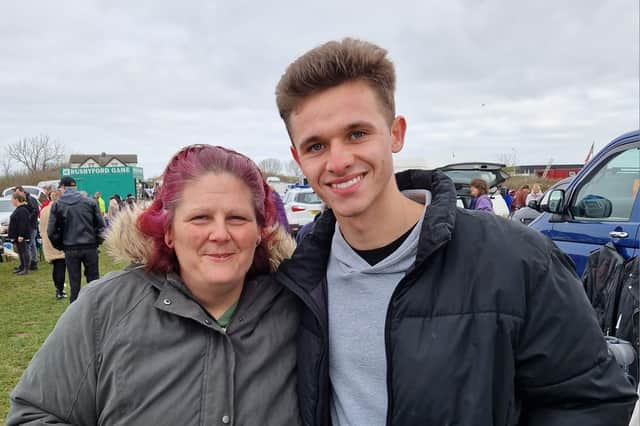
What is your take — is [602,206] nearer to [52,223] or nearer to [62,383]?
[62,383]

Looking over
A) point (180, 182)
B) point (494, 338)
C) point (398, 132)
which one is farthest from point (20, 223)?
point (494, 338)

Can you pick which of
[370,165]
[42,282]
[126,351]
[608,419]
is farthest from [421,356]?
[42,282]

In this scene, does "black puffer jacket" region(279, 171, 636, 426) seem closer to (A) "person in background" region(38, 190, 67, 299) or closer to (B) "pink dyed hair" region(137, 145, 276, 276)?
(B) "pink dyed hair" region(137, 145, 276, 276)

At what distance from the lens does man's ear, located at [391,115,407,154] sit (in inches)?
70.1

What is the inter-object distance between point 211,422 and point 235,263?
55cm

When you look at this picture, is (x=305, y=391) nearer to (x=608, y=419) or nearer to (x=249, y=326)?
(x=249, y=326)

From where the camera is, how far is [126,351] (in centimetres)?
161

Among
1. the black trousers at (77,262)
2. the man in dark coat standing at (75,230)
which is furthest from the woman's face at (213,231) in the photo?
the black trousers at (77,262)

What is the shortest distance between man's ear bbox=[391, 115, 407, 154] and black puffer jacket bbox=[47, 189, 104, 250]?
20.7 ft

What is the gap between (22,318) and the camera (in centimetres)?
726

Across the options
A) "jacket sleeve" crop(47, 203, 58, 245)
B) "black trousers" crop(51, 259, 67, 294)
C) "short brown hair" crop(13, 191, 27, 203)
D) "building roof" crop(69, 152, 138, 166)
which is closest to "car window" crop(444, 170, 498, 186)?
"black trousers" crop(51, 259, 67, 294)

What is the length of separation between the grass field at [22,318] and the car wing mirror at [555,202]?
11.4 ft

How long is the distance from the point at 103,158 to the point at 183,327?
7774 cm

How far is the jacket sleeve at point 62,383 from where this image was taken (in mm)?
1548
